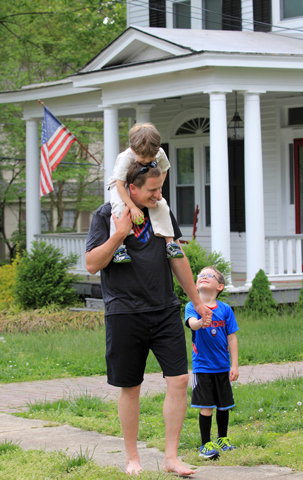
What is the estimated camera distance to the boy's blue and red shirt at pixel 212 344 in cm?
455

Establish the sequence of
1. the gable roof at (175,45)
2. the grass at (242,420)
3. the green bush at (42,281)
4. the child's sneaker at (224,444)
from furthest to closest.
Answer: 1. the green bush at (42,281)
2. the gable roof at (175,45)
3. the child's sneaker at (224,444)
4. the grass at (242,420)

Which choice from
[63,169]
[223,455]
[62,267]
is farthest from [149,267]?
[63,169]

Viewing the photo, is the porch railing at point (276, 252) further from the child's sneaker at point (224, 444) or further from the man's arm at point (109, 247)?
the man's arm at point (109, 247)

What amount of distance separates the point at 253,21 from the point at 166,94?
12.4 ft

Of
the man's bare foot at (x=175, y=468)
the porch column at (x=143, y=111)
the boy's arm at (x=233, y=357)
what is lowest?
the man's bare foot at (x=175, y=468)

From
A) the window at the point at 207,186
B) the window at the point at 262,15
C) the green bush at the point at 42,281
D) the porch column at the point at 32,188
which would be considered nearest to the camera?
the green bush at the point at 42,281

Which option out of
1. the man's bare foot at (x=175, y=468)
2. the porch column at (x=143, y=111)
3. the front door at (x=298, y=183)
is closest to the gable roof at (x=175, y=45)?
the porch column at (x=143, y=111)

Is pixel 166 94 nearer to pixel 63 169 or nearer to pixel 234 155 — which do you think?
pixel 234 155

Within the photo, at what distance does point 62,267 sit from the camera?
1297 cm

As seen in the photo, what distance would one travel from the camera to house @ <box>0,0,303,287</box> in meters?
11.1

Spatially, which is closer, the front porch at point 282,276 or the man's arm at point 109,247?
the man's arm at point 109,247

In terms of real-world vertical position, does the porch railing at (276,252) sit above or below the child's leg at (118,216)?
below

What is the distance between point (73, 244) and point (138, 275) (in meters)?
10.3

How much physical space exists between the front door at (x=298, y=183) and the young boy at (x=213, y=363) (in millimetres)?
9389
